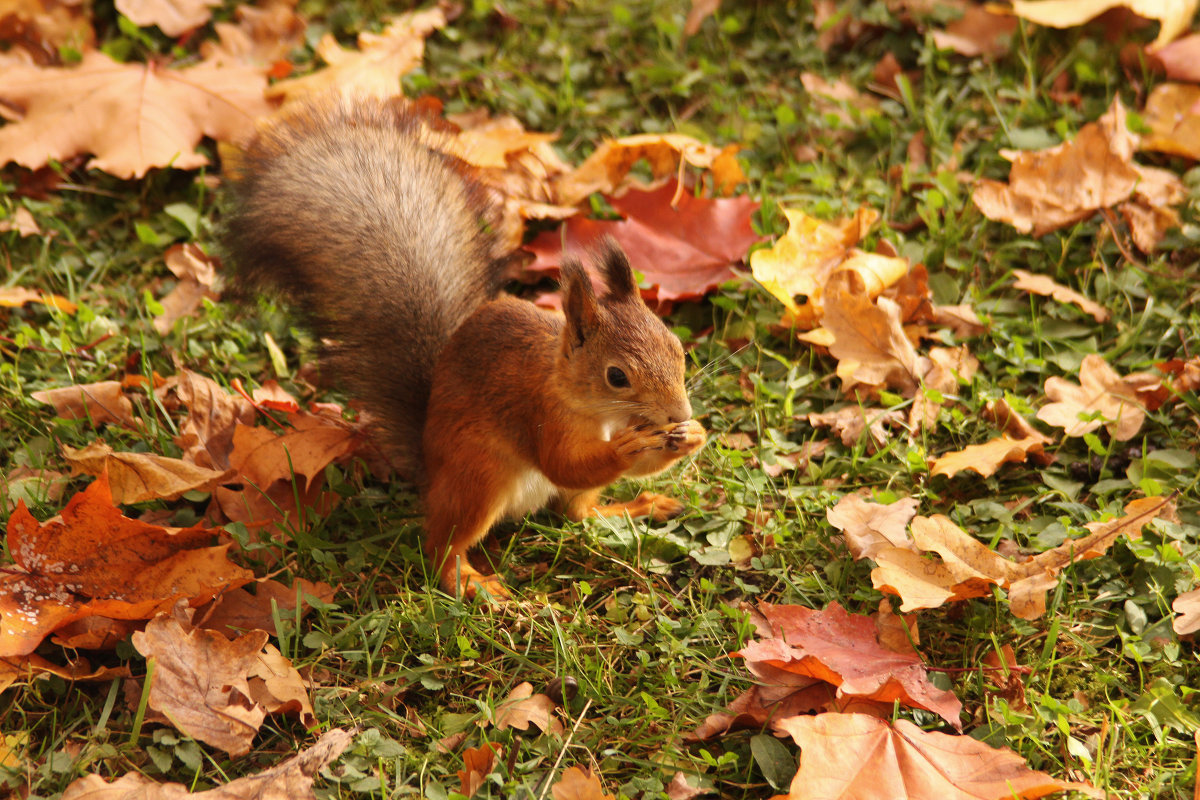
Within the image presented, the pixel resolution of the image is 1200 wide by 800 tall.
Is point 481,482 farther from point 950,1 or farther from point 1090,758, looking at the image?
point 950,1

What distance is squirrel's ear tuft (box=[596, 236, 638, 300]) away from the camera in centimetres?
182

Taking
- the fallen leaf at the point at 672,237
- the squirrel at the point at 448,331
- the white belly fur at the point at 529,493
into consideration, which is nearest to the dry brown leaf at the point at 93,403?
the squirrel at the point at 448,331

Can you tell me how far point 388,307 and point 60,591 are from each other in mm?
781

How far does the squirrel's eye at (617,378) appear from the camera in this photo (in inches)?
71.4

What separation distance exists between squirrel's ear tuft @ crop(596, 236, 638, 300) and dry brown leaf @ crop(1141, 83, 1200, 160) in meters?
1.68

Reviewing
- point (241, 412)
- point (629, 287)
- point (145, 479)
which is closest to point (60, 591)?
point (145, 479)

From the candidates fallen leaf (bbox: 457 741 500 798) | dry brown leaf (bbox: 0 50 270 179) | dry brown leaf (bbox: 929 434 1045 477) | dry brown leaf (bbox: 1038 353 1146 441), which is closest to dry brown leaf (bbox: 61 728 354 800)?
fallen leaf (bbox: 457 741 500 798)

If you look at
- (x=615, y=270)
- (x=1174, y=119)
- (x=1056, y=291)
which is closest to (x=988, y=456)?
(x=1056, y=291)

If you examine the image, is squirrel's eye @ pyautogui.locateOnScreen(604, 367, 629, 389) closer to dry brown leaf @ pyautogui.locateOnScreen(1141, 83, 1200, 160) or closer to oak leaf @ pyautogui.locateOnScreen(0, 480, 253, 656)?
oak leaf @ pyautogui.locateOnScreen(0, 480, 253, 656)

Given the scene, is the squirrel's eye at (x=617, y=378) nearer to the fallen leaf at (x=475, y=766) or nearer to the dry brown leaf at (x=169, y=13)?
the fallen leaf at (x=475, y=766)

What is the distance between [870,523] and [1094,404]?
0.61 m

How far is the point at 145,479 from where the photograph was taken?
1.98 metres

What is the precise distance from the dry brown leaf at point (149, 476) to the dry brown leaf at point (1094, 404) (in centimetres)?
168

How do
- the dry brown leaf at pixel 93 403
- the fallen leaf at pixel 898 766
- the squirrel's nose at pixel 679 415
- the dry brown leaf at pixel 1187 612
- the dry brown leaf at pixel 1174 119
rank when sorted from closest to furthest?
the fallen leaf at pixel 898 766 → the dry brown leaf at pixel 1187 612 → the squirrel's nose at pixel 679 415 → the dry brown leaf at pixel 93 403 → the dry brown leaf at pixel 1174 119
